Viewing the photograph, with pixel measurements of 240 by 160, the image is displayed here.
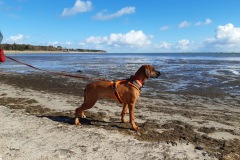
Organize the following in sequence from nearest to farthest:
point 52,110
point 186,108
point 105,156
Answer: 1. point 105,156
2. point 52,110
3. point 186,108

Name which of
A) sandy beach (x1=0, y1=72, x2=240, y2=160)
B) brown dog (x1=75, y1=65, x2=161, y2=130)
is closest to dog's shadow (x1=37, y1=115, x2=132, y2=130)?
sandy beach (x1=0, y1=72, x2=240, y2=160)

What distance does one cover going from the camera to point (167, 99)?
12.3m

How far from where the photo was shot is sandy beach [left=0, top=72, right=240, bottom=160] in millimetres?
5633

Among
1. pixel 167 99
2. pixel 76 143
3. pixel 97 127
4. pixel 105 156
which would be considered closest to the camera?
pixel 105 156

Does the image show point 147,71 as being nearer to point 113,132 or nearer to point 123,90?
point 123,90

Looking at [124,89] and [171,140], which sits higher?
[124,89]

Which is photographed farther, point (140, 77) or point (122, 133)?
point (140, 77)

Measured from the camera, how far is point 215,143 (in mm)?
Result: 6312

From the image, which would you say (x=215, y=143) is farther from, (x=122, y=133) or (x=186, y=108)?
(x=186, y=108)

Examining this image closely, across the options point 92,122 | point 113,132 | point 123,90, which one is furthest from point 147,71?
point 92,122

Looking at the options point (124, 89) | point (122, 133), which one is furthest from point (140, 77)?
point (122, 133)

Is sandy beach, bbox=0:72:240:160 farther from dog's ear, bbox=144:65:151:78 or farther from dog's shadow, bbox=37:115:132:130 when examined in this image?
dog's ear, bbox=144:65:151:78

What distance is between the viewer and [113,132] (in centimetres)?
689

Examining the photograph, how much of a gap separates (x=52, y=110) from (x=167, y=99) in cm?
526
